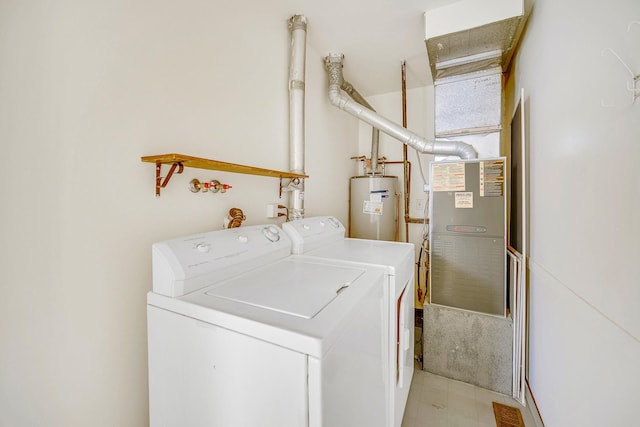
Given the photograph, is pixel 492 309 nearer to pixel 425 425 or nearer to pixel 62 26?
pixel 425 425

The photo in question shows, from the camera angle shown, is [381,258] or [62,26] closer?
[62,26]

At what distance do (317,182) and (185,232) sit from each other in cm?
147

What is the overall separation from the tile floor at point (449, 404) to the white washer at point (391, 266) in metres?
0.17

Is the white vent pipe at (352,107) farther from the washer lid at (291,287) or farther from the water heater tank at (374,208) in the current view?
the washer lid at (291,287)

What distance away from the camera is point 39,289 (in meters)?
0.83

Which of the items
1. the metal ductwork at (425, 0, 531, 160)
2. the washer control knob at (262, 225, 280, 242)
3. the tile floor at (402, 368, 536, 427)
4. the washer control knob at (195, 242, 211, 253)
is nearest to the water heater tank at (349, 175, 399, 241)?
the metal ductwork at (425, 0, 531, 160)

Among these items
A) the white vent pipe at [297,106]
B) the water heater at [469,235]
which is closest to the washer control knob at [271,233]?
the white vent pipe at [297,106]

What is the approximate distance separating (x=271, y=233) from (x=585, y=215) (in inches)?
54.8

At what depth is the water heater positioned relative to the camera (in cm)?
190

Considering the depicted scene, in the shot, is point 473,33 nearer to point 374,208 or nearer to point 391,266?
point 374,208

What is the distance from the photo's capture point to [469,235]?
1.98 meters

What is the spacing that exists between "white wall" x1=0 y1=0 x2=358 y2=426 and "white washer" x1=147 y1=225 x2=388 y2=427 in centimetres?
20

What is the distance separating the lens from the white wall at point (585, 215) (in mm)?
779

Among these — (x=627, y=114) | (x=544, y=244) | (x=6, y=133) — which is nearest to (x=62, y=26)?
(x=6, y=133)
